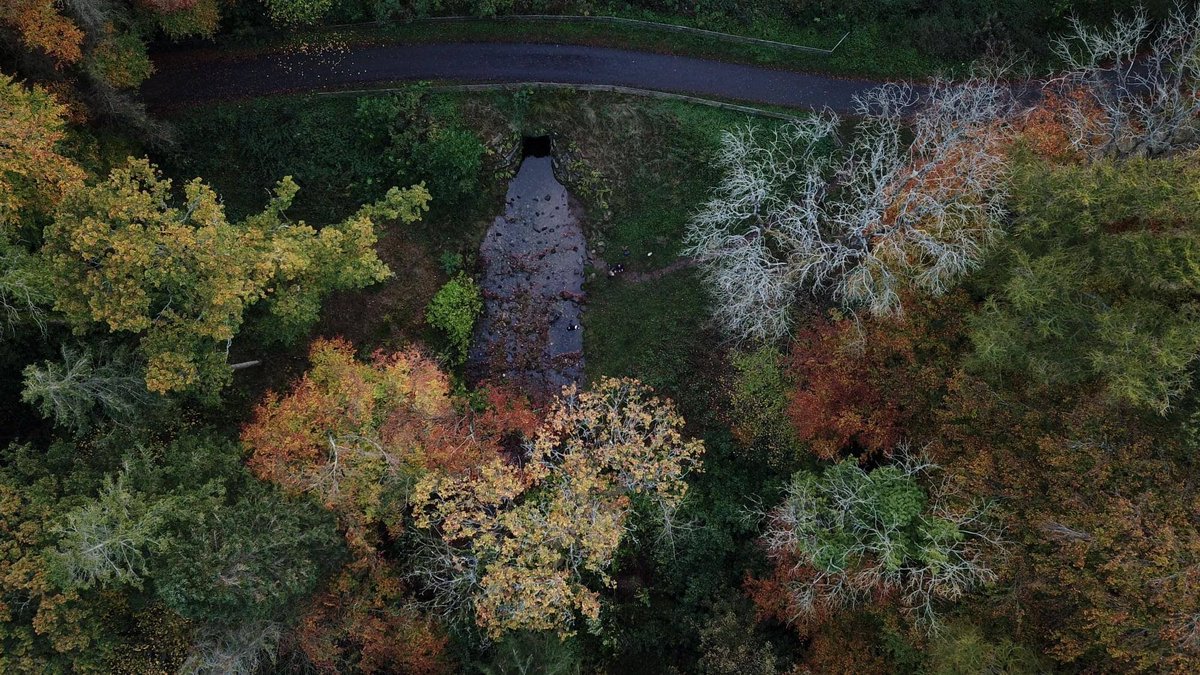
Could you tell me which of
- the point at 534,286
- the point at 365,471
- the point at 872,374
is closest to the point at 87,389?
the point at 365,471

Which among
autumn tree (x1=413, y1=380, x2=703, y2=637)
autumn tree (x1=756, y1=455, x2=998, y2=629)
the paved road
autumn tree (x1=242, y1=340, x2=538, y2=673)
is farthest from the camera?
the paved road

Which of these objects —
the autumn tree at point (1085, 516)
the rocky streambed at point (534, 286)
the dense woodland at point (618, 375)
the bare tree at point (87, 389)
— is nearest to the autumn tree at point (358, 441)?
the dense woodland at point (618, 375)

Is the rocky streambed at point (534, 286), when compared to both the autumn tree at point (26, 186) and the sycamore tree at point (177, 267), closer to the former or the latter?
the sycamore tree at point (177, 267)

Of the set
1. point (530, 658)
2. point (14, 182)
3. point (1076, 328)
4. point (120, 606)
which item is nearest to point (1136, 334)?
point (1076, 328)

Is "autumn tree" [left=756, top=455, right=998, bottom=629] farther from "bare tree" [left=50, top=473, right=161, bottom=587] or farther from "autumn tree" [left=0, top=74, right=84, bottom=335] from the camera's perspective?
"autumn tree" [left=0, top=74, right=84, bottom=335]

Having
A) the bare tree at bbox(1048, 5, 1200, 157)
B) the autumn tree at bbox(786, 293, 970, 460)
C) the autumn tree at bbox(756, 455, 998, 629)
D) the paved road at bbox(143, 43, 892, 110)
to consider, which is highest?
the paved road at bbox(143, 43, 892, 110)

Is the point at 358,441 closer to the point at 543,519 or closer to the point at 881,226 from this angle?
the point at 543,519

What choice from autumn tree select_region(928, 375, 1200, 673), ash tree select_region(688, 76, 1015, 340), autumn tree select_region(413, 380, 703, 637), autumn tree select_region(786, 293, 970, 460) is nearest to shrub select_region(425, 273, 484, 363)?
autumn tree select_region(413, 380, 703, 637)
